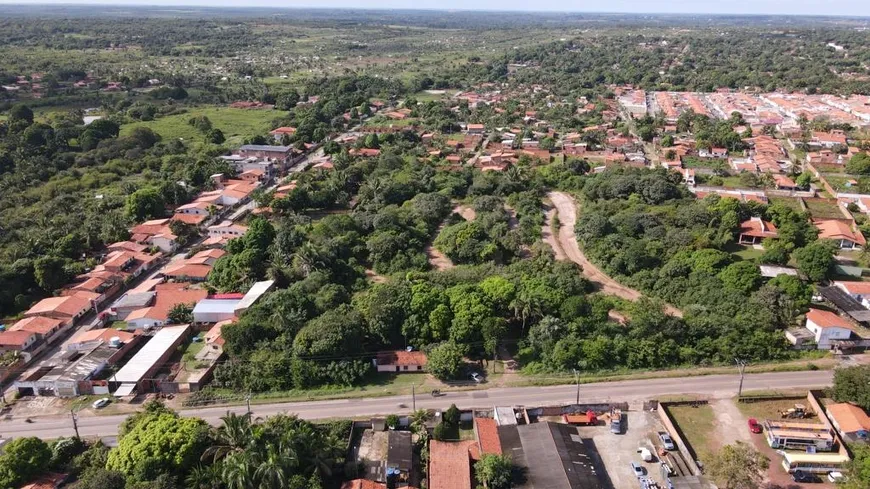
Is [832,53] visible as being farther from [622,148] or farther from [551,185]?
[551,185]

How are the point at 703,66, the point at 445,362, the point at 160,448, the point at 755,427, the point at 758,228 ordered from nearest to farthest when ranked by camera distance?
1. the point at 160,448
2. the point at 755,427
3. the point at 445,362
4. the point at 758,228
5. the point at 703,66

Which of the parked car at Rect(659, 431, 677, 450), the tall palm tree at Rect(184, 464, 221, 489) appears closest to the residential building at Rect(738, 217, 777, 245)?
the parked car at Rect(659, 431, 677, 450)

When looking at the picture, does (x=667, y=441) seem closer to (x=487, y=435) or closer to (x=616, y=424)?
(x=616, y=424)

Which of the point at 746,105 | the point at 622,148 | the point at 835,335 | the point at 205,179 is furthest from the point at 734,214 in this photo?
the point at 746,105

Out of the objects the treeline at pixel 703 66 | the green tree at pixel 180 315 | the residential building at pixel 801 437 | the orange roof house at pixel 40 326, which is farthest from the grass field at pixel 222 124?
the residential building at pixel 801 437

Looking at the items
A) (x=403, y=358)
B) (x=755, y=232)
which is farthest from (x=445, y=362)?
(x=755, y=232)

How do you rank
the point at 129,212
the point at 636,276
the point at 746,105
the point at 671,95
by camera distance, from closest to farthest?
1. the point at 636,276
2. the point at 129,212
3. the point at 746,105
4. the point at 671,95

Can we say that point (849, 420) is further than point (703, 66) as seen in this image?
No
